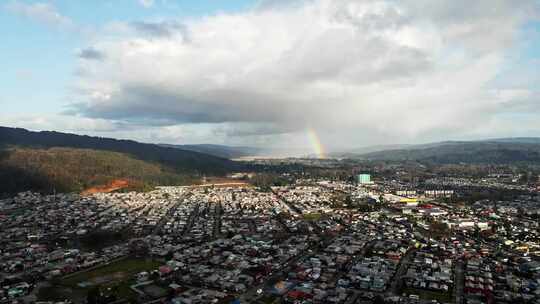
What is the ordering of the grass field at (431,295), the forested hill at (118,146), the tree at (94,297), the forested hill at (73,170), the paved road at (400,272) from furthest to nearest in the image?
1. the forested hill at (118,146)
2. the forested hill at (73,170)
3. the paved road at (400,272)
4. the grass field at (431,295)
5. the tree at (94,297)

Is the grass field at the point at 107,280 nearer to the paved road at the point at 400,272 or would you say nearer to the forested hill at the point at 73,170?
the paved road at the point at 400,272

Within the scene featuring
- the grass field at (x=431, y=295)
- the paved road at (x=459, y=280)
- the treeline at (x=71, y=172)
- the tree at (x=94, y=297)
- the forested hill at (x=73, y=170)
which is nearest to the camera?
the tree at (x=94, y=297)

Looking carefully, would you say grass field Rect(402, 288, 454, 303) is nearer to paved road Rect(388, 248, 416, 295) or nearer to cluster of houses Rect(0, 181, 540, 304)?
cluster of houses Rect(0, 181, 540, 304)

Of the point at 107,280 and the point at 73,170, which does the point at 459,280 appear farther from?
the point at 73,170

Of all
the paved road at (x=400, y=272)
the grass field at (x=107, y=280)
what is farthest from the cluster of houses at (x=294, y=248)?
the grass field at (x=107, y=280)

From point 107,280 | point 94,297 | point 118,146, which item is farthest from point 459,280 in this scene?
point 118,146

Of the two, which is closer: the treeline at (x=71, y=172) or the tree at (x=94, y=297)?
the tree at (x=94, y=297)
